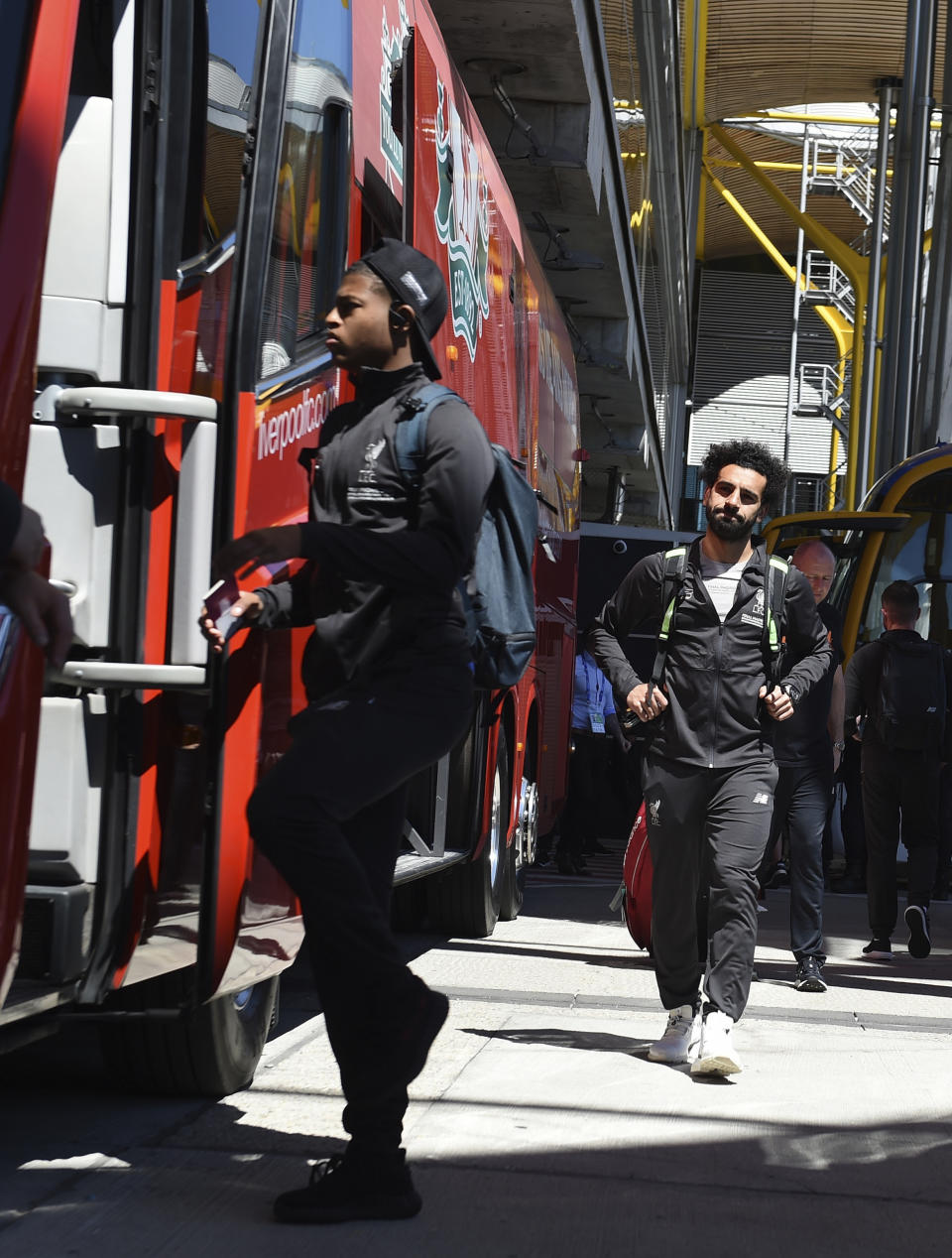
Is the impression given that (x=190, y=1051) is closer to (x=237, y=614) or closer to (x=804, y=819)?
(x=237, y=614)

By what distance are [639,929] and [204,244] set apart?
370 centimetres

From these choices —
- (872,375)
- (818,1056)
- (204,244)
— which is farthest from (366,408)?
(872,375)

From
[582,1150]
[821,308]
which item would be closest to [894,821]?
[582,1150]

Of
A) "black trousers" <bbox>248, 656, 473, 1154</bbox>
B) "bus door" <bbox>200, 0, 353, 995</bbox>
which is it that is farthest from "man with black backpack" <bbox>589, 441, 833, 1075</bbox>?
"black trousers" <bbox>248, 656, 473, 1154</bbox>

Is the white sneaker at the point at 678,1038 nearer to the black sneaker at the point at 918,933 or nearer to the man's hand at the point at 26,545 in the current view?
the black sneaker at the point at 918,933

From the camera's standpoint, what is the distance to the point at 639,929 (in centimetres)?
671

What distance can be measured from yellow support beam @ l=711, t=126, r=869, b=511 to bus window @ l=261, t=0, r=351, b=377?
129 ft

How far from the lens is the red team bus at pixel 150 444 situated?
320 centimetres

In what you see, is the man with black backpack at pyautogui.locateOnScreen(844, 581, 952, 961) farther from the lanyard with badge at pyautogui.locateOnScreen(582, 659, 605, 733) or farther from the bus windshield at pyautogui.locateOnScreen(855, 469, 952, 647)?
the bus windshield at pyautogui.locateOnScreen(855, 469, 952, 647)

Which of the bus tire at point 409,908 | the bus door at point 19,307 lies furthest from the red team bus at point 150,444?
the bus tire at point 409,908

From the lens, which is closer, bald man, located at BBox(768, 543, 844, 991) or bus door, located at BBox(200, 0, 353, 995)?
bus door, located at BBox(200, 0, 353, 995)

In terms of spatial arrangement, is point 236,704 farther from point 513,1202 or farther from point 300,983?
point 300,983

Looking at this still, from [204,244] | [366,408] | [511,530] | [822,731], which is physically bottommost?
Result: [822,731]

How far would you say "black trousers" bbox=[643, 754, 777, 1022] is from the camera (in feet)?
17.8
